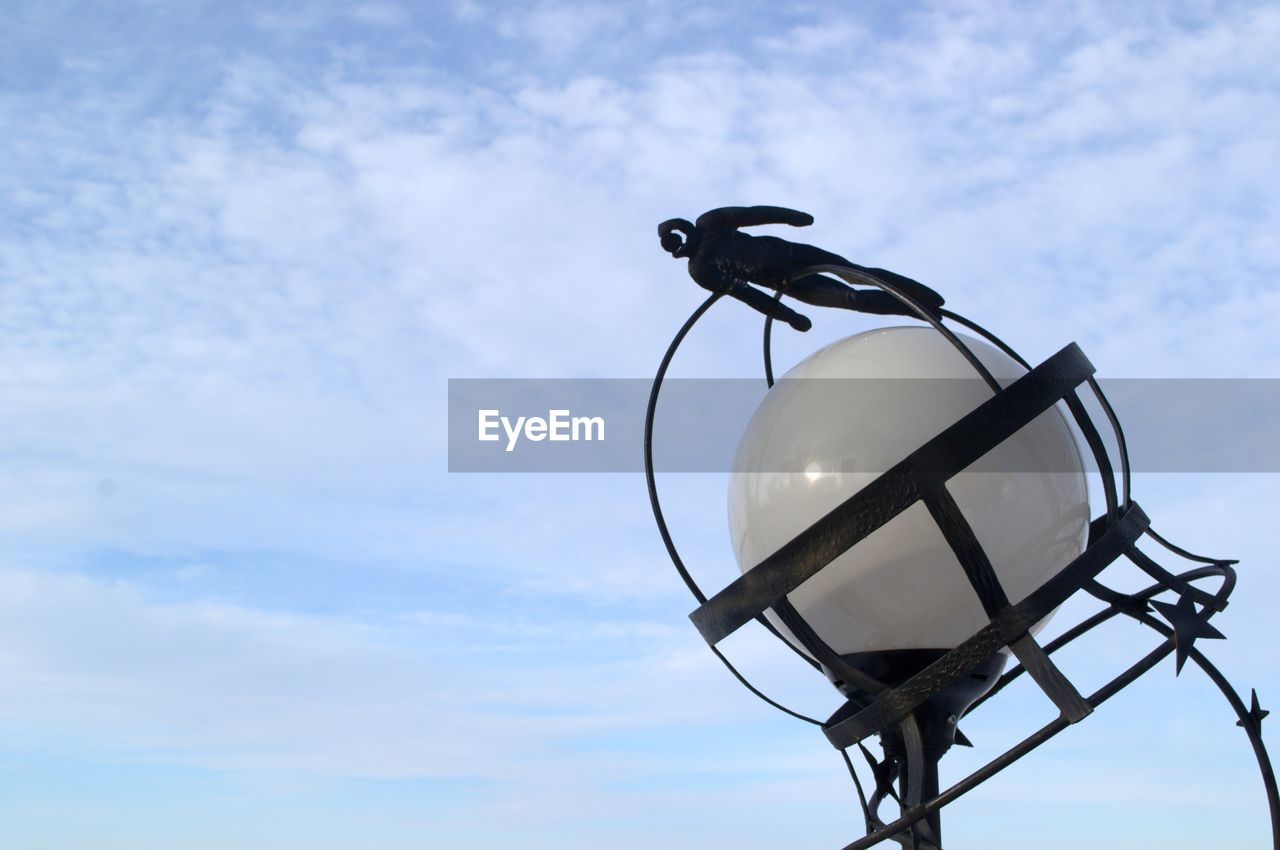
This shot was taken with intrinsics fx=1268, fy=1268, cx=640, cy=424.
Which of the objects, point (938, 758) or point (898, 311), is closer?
point (938, 758)

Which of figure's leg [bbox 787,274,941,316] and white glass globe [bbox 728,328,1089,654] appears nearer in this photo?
white glass globe [bbox 728,328,1089,654]

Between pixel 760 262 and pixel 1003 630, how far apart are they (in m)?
1.42

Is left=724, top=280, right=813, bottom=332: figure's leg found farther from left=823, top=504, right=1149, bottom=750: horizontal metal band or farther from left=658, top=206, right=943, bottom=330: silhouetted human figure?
left=823, top=504, right=1149, bottom=750: horizontal metal band

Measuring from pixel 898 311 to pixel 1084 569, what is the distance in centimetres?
130

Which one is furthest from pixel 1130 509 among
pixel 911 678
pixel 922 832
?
pixel 922 832

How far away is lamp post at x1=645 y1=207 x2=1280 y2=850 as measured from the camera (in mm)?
3289

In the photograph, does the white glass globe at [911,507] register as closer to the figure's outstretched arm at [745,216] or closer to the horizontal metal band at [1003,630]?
the horizontal metal band at [1003,630]

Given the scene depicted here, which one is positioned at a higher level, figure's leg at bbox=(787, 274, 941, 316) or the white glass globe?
figure's leg at bbox=(787, 274, 941, 316)

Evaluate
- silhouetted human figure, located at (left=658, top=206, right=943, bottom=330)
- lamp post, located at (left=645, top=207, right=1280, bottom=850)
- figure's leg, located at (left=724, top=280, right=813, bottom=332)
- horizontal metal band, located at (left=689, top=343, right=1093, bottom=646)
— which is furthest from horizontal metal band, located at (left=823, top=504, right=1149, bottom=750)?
figure's leg, located at (left=724, top=280, right=813, bottom=332)

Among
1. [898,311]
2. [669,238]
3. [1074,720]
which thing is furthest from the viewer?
[898,311]

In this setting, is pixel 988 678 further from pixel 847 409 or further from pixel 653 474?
pixel 653 474

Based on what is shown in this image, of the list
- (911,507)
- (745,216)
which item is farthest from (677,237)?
(911,507)

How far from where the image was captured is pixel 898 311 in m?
4.33

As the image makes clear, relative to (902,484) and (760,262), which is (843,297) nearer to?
(760,262)
